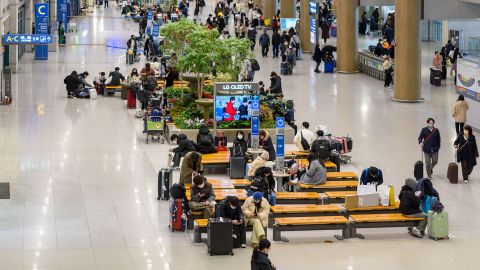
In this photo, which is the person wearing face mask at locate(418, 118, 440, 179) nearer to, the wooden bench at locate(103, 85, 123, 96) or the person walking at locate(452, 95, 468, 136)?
the person walking at locate(452, 95, 468, 136)

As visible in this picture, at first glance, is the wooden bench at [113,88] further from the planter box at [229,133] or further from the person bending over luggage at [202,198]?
the person bending over luggage at [202,198]

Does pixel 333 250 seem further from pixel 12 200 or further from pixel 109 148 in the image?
pixel 109 148

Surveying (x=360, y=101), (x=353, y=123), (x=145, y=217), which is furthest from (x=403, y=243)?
(x=360, y=101)

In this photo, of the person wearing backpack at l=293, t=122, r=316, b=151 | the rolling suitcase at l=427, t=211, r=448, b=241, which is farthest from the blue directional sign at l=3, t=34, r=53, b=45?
the rolling suitcase at l=427, t=211, r=448, b=241

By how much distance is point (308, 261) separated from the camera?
64.8 ft

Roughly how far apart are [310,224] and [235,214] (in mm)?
1435

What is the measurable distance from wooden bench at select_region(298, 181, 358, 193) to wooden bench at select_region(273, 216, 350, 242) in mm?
2950

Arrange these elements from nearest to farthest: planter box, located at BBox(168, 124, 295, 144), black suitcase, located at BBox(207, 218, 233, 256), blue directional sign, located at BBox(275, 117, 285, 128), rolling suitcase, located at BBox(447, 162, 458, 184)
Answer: black suitcase, located at BBox(207, 218, 233, 256), blue directional sign, located at BBox(275, 117, 285, 128), rolling suitcase, located at BBox(447, 162, 458, 184), planter box, located at BBox(168, 124, 295, 144)

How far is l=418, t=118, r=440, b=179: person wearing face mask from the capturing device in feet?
87.7

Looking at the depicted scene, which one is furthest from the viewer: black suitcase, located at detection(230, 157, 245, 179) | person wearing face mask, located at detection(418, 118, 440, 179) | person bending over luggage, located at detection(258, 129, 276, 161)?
person bending over luggage, located at detection(258, 129, 276, 161)

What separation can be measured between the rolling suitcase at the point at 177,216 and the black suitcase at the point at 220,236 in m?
1.59

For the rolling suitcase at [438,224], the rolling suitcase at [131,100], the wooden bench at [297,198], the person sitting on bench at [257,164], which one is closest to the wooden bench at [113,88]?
the rolling suitcase at [131,100]

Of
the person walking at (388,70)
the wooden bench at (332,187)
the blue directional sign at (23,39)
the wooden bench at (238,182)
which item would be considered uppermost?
the blue directional sign at (23,39)

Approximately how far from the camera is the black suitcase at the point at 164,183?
79.3 feet
